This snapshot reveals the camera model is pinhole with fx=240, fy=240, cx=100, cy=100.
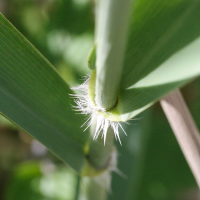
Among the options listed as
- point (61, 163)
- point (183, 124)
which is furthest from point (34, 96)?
point (61, 163)

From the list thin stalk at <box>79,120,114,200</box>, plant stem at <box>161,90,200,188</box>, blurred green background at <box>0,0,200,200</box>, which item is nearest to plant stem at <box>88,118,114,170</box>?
thin stalk at <box>79,120,114,200</box>

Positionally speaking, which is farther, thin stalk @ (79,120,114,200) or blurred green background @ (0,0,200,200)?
→ blurred green background @ (0,0,200,200)

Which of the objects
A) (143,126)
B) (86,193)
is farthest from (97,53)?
(143,126)

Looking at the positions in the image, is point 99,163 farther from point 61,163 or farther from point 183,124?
point 61,163

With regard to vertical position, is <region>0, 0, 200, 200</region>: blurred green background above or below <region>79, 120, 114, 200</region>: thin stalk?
above

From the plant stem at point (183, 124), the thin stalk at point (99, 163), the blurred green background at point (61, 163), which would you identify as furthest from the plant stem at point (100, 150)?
the blurred green background at point (61, 163)

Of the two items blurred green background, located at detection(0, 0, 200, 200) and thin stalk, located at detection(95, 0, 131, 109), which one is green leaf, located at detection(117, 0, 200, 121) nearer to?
thin stalk, located at detection(95, 0, 131, 109)
